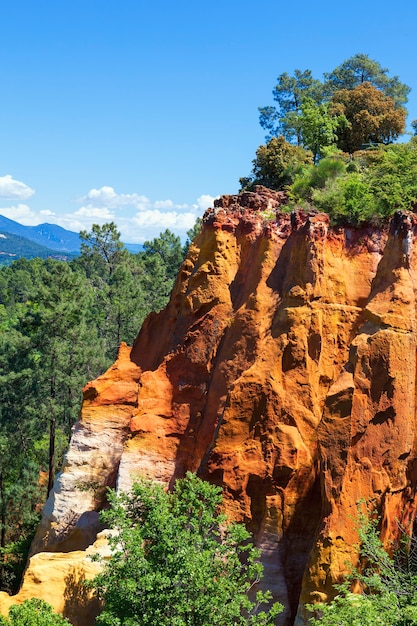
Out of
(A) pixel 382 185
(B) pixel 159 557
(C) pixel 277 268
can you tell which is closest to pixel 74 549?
(B) pixel 159 557

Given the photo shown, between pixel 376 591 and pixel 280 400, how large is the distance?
398 centimetres

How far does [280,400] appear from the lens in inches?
526

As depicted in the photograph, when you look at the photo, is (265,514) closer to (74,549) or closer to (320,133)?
(74,549)

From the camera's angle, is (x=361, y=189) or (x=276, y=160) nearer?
(x=361, y=189)

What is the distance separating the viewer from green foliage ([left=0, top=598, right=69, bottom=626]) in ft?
39.0

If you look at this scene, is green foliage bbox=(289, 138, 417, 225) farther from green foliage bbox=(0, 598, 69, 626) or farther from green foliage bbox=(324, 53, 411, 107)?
green foliage bbox=(324, 53, 411, 107)

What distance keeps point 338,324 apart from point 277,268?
7.08ft

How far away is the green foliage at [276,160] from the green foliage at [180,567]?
16397mm

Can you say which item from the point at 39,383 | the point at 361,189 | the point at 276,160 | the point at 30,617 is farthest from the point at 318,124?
the point at 30,617

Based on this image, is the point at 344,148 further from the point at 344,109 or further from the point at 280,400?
the point at 280,400

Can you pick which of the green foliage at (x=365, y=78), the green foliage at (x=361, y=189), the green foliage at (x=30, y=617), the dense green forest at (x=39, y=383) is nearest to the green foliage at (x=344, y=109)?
the green foliage at (x=365, y=78)

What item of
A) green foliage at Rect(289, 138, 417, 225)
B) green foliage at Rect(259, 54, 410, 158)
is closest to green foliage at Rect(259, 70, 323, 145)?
green foliage at Rect(259, 54, 410, 158)

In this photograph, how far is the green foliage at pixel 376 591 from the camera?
32.4ft

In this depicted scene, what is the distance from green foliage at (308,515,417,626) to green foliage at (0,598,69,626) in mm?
4873
